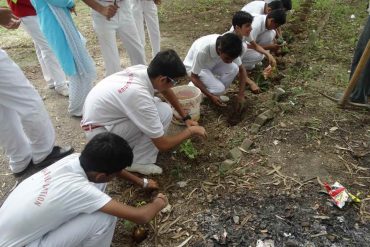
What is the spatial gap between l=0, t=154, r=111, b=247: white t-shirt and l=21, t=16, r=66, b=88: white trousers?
9.39ft

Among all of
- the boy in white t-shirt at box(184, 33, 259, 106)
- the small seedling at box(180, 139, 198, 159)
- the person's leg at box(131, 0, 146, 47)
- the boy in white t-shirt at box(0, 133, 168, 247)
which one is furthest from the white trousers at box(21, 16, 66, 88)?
the boy in white t-shirt at box(0, 133, 168, 247)

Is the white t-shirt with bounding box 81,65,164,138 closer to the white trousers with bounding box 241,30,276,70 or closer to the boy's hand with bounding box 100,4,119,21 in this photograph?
the boy's hand with bounding box 100,4,119,21

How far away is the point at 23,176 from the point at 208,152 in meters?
2.04

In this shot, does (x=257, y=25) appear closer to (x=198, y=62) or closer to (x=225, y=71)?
(x=225, y=71)

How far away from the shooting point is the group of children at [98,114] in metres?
2.20

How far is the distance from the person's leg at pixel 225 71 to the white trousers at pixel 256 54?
2.57ft

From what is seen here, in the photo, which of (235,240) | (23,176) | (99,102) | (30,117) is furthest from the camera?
(23,176)

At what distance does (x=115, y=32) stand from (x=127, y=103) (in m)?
1.78

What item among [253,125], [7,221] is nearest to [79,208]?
[7,221]

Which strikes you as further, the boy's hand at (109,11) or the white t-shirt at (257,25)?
the white t-shirt at (257,25)

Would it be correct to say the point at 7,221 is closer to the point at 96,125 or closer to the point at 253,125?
the point at 96,125

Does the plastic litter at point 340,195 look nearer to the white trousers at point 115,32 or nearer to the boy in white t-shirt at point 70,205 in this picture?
the boy in white t-shirt at point 70,205

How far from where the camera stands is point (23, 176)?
142 inches

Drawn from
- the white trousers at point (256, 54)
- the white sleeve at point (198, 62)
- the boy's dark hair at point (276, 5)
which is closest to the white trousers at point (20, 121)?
the white sleeve at point (198, 62)
